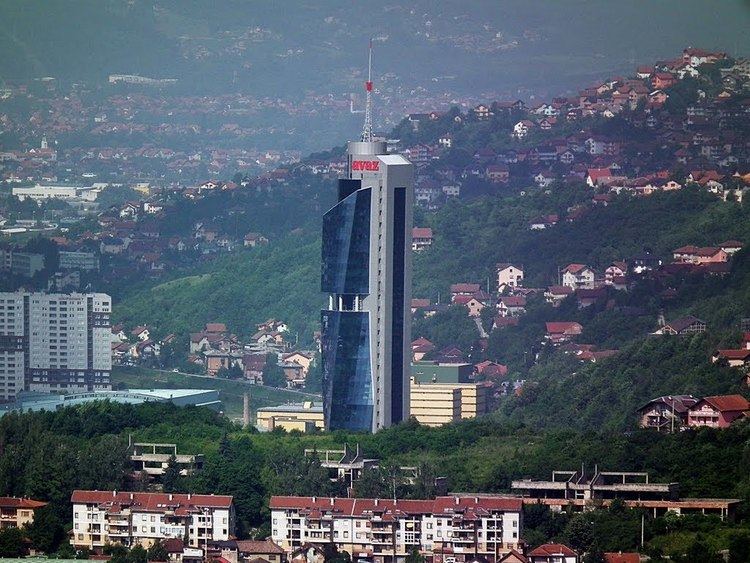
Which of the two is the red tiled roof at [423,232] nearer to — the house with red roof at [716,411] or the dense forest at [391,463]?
the dense forest at [391,463]

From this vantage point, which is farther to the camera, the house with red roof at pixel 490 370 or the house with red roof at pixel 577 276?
the house with red roof at pixel 577 276

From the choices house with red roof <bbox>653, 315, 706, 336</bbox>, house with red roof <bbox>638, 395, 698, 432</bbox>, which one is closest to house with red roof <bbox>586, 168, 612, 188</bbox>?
house with red roof <bbox>653, 315, 706, 336</bbox>

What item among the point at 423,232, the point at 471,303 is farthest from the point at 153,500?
the point at 423,232

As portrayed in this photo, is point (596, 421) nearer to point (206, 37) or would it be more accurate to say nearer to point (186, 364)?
point (186, 364)

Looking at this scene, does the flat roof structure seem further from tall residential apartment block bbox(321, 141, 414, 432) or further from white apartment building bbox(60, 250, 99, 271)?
white apartment building bbox(60, 250, 99, 271)

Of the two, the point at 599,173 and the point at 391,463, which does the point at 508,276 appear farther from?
the point at 391,463

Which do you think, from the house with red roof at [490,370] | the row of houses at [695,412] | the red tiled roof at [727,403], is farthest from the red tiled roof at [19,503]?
the house with red roof at [490,370]
